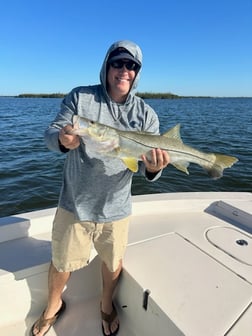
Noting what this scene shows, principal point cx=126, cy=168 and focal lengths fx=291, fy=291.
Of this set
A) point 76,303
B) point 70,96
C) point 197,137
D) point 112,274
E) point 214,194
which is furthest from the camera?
point 197,137

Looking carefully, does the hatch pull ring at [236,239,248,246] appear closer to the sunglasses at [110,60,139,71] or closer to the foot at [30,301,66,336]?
the foot at [30,301,66,336]

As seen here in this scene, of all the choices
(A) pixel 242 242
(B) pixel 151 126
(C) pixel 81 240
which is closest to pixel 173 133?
(B) pixel 151 126

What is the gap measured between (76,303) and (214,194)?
2448mm

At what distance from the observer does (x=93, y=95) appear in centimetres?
241

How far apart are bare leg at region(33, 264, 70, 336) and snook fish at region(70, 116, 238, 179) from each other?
3.80 feet

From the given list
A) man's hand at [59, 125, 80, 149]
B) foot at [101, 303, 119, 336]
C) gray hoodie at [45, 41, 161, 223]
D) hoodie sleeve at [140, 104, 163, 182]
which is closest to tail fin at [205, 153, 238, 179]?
hoodie sleeve at [140, 104, 163, 182]

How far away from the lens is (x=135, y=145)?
7.72 feet

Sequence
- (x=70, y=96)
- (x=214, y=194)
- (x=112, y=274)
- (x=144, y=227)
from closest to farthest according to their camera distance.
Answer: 1. (x=70, y=96)
2. (x=112, y=274)
3. (x=144, y=227)
4. (x=214, y=194)

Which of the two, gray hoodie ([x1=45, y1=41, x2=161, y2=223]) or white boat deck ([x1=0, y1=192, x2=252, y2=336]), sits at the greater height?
gray hoodie ([x1=45, y1=41, x2=161, y2=223])

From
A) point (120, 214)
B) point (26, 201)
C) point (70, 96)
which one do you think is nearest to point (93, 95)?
point (70, 96)

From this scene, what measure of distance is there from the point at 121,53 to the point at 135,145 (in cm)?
76

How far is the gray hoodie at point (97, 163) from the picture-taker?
2.32 m

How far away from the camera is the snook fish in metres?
2.13

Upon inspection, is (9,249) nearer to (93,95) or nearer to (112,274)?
(112,274)
